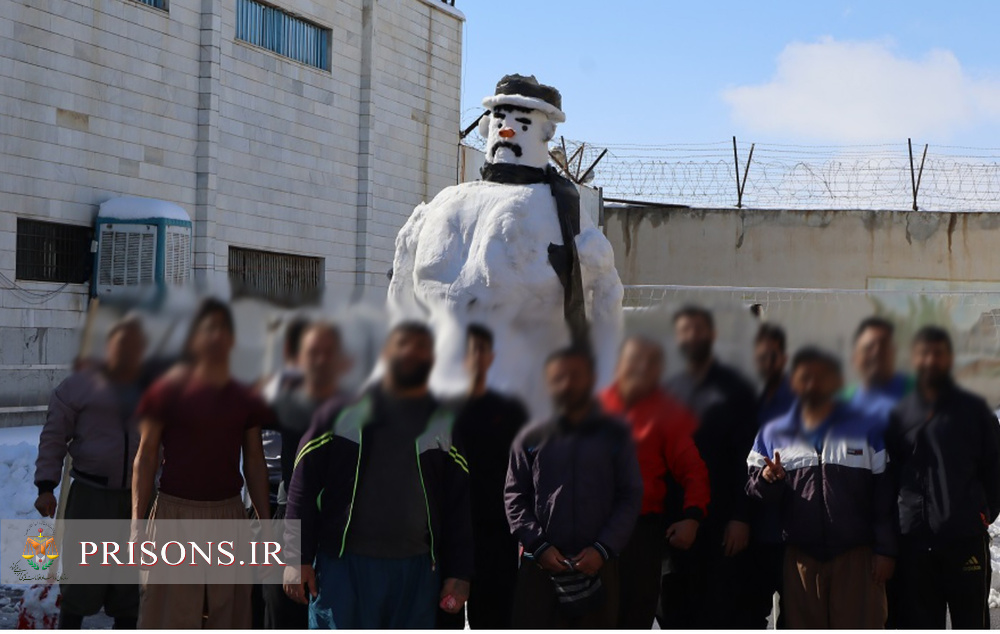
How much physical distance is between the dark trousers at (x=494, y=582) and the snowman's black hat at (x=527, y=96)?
334 cm

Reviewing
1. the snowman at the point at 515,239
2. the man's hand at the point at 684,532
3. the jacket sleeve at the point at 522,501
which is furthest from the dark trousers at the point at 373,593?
the snowman at the point at 515,239

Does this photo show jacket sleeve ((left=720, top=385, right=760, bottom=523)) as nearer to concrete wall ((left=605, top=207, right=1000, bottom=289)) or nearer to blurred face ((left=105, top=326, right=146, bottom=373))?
blurred face ((left=105, top=326, right=146, bottom=373))

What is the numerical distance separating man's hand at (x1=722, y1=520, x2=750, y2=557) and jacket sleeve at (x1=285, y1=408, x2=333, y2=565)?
1.73 m

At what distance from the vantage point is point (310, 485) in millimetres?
4109

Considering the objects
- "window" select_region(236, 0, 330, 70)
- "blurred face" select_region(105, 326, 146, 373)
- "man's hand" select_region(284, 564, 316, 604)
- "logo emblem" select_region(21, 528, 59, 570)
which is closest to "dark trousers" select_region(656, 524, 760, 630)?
"man's hand" select_region(284, 564, 316, 604)

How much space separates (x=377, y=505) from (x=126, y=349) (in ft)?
3.64

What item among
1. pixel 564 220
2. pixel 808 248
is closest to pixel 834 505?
pixel 564 220

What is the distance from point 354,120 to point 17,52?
257 inches

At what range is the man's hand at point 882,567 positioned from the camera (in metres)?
4.49

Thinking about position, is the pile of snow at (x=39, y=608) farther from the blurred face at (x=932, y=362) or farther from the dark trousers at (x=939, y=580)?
the blurred face at (x=932, y=362)

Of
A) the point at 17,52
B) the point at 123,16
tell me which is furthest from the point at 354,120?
the point at 17,52

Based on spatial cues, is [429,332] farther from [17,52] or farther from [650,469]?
[17,52]

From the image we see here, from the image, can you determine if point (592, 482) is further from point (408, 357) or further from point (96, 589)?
point (96, 589)

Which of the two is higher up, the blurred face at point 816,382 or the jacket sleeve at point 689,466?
the blurred face at point 816,382
